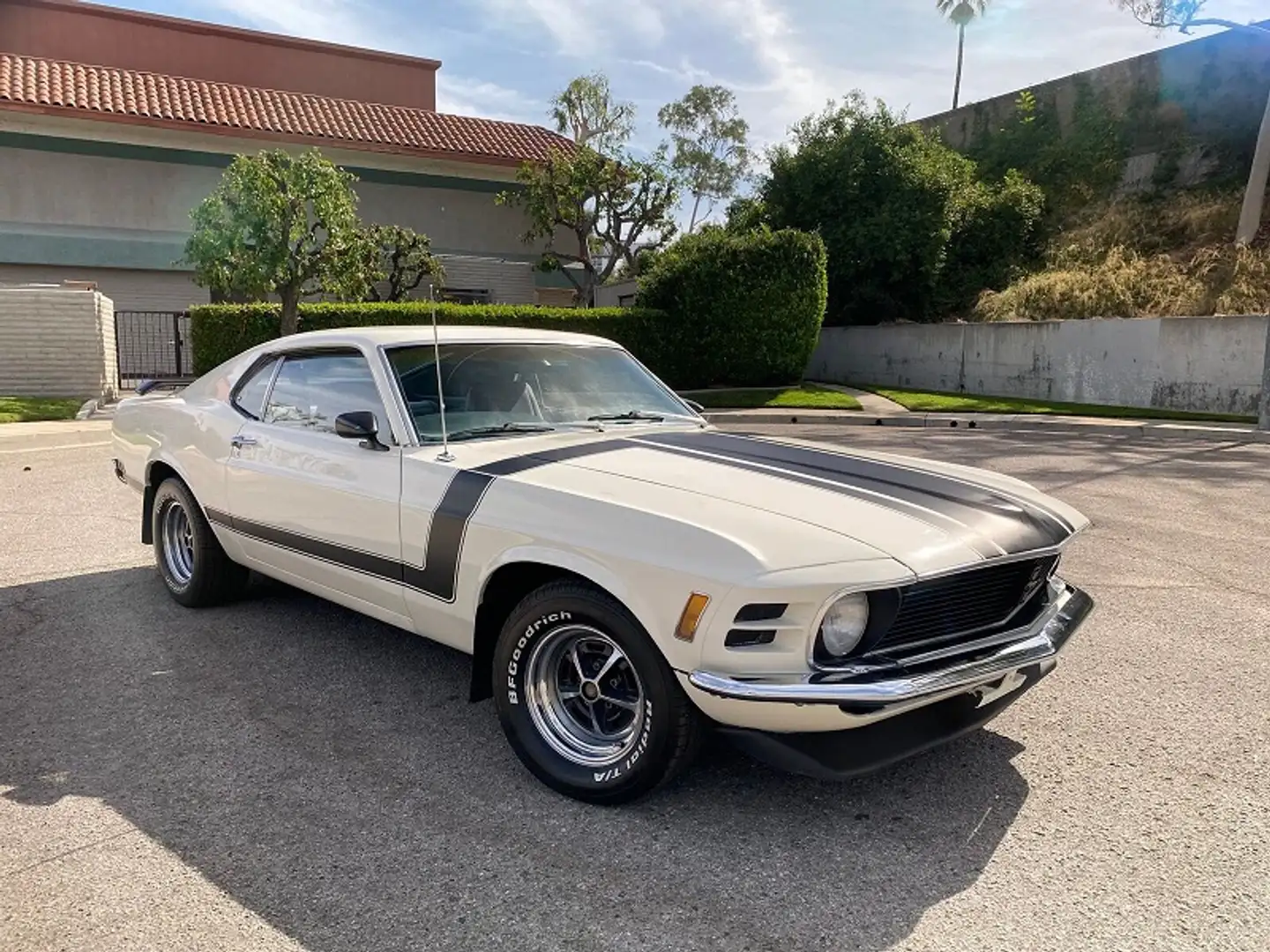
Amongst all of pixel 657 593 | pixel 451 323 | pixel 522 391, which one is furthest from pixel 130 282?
pixel 657 593

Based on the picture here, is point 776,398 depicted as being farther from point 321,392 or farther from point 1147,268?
point 321,392

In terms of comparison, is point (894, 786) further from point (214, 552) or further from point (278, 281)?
point (278, 281)

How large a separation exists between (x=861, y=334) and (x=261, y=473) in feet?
71.2

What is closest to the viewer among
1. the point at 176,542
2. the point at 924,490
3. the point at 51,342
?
the point at 924,490

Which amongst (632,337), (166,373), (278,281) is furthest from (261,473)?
(166,373)

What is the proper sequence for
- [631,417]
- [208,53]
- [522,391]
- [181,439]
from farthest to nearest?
[208,53]
[181,439]
[631,417]
[522,391]

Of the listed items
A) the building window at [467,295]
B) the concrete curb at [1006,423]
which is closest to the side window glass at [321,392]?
the concrete curb at [1006,423]

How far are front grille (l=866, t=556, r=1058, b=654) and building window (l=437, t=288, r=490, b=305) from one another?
2309cm

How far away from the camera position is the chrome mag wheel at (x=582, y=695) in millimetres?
3201

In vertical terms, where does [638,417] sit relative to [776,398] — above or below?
above

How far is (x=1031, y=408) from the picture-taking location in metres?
17.9

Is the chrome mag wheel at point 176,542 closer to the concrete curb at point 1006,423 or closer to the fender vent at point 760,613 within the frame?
the fender vent at point 760,613

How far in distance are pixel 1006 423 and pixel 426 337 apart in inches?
552

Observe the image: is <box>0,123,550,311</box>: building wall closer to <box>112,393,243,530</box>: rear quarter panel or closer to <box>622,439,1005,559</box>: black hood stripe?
<box>112,393,243,530</box>: rear quarter panel
